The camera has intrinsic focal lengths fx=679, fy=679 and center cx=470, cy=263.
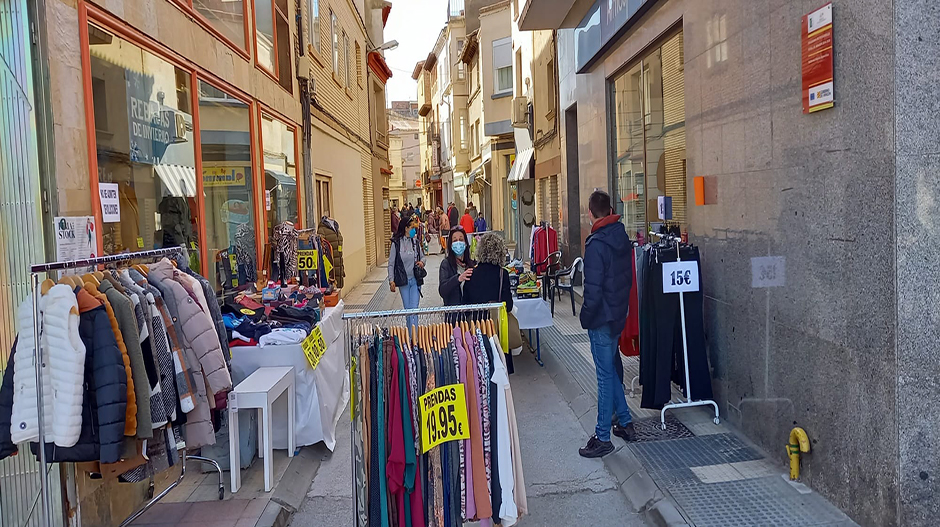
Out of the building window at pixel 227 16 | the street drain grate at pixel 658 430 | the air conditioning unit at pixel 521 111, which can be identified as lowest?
the street drain grate at pixel 658 430

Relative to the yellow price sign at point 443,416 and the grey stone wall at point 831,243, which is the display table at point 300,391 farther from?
the grey stone wall at point 831,243

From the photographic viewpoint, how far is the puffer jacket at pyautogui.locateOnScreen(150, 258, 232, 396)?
4.16 m

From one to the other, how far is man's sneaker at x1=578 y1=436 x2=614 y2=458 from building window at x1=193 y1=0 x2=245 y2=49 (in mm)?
5691

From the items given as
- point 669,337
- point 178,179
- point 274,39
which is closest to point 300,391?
point 178,179

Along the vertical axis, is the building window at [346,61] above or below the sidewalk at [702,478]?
above

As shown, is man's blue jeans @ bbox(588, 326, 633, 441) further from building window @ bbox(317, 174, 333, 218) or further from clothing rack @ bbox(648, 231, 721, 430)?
building window @ bbox(317, 174, 333, 218)

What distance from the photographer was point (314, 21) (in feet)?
43.9

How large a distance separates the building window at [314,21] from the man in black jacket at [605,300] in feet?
30.4

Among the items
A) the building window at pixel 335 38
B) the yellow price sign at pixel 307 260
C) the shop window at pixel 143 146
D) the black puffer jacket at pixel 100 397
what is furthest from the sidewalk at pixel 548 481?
the building window at pixel 335 38

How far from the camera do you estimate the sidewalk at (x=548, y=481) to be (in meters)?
4.61

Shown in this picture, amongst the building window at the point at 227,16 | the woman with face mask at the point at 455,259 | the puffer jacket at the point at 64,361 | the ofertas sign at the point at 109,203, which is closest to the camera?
the puffer jacket at the point at 64,361

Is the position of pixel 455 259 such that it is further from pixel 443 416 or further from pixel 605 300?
pixel 443 416

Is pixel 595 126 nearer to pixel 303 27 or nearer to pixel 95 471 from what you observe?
pixel 303 27

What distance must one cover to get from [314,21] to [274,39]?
344 cm
